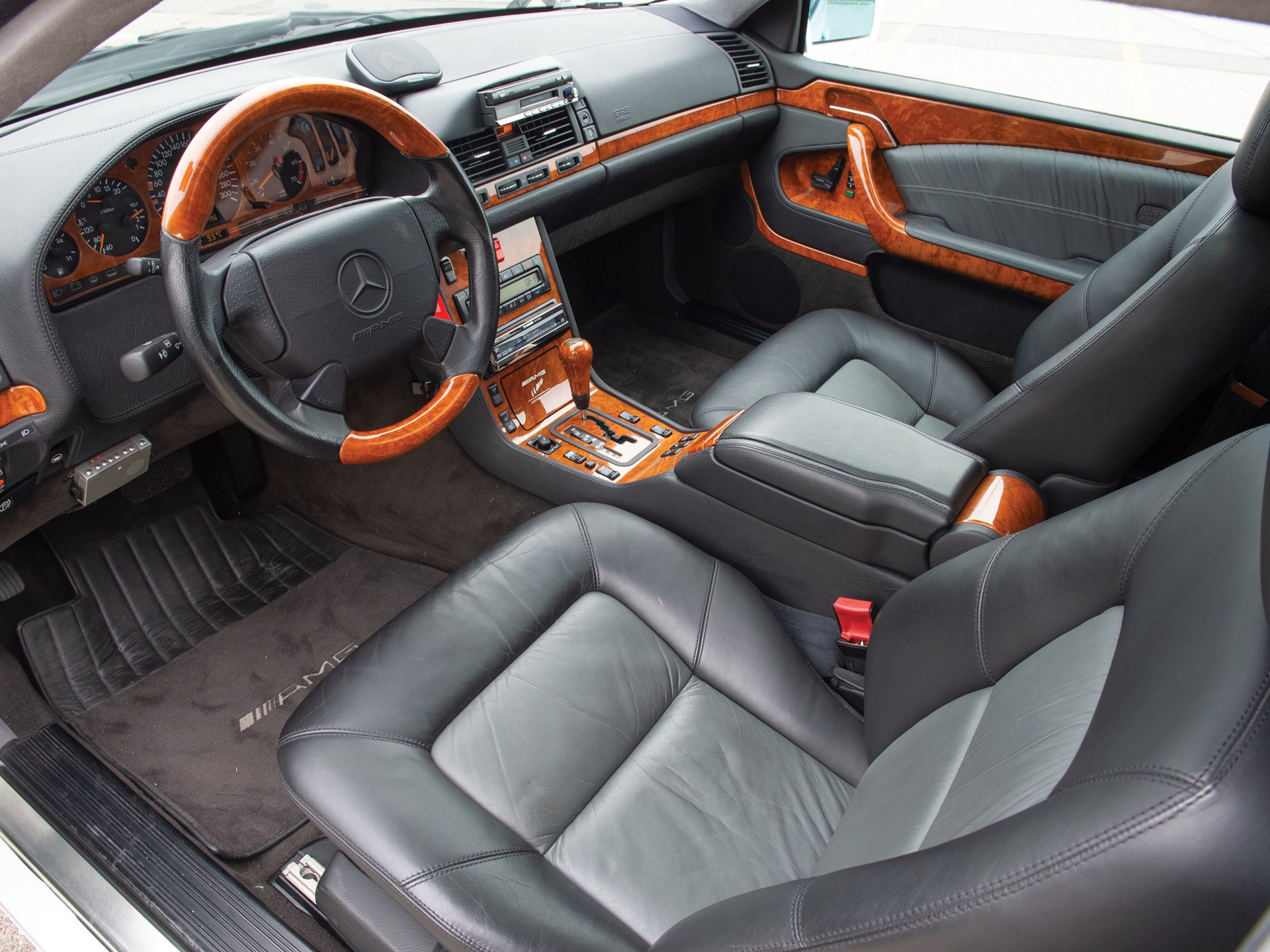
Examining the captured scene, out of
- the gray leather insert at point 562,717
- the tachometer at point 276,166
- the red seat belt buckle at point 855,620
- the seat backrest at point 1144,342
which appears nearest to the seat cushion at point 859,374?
the seat backrest at point 1144,342

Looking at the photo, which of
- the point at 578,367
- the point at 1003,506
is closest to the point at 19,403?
the point at 578,367

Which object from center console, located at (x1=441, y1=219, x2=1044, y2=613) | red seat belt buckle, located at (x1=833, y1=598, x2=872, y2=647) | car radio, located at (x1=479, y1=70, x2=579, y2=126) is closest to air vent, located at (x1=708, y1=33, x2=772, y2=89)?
car radio, located at (x1=479, y1=70, x2=579, y2=126)

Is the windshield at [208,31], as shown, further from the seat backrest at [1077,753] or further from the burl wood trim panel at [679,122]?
the seat backrest at [1077,753]

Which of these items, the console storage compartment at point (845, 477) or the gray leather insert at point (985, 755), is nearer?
the gray leather insert at point (985, 755)

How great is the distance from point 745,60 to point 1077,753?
6.95 ft

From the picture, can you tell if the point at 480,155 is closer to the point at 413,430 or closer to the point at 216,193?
the point at 216,193

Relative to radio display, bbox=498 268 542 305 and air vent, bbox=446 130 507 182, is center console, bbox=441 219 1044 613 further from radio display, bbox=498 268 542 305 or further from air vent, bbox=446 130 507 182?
air vent, bbox=446 130 507 182

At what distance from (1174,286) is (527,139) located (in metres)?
1.22

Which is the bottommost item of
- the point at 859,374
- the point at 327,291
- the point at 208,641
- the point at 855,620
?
the point at 208,641

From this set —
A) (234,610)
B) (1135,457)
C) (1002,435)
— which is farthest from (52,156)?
(1135,457)

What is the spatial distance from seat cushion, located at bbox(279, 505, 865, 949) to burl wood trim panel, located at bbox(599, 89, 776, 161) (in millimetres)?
998

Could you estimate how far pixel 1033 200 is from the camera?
197 cm

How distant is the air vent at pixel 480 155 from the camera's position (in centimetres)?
164

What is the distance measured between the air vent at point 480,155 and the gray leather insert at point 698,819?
108 cm
